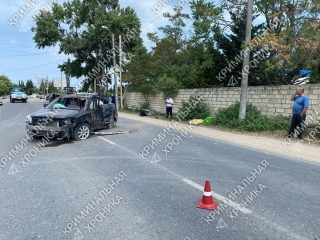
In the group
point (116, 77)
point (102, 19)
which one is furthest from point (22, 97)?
point (116, 77)

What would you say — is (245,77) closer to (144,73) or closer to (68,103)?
(68,103)

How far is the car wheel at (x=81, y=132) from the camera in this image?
8.53 m

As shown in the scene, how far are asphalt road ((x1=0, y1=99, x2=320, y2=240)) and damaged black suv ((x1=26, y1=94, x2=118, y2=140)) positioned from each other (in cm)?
108

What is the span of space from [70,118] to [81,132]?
0.77 m

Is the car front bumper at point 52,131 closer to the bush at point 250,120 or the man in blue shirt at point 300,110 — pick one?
the bush at point 250,120

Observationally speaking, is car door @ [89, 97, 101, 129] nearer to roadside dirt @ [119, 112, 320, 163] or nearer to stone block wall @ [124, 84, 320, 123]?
roadside dirt @ [119, 112, 320, 163]

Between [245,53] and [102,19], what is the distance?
23.9 metres

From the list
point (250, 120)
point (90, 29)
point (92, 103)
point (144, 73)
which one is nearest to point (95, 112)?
point (92, 103)

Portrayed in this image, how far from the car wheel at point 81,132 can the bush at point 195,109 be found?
760 centimetres

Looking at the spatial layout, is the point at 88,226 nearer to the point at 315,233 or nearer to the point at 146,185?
the point at 146,185

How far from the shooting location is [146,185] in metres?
4.62

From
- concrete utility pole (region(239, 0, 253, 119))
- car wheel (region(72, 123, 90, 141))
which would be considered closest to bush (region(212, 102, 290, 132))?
concrete utility pole (region(239, 0, 253, 119))

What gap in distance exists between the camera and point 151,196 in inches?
163

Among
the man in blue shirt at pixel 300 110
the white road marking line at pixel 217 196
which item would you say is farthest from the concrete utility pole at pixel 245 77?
the white road marking line at pixel 217 196
